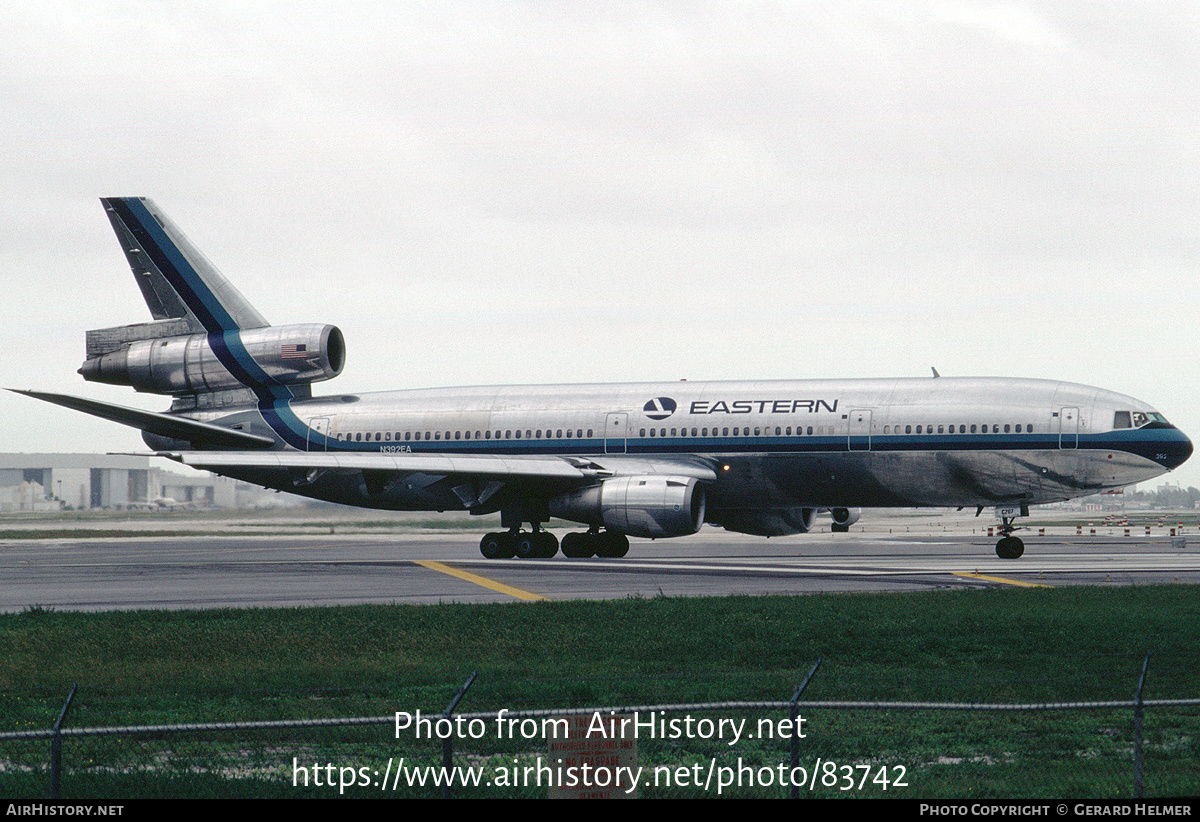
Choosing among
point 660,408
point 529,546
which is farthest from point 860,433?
point 529,546

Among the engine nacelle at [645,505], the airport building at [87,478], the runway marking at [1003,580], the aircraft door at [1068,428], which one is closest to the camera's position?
the runway marking at [1003,580]

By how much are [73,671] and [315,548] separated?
33.9 metres

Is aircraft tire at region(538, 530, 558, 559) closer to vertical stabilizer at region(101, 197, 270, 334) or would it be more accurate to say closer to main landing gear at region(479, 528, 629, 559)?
main landing gear at region(479, 528, 629, 559)

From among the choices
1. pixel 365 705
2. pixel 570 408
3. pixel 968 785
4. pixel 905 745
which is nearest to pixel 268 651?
pixel 365 705

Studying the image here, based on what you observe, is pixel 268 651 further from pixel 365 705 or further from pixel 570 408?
pixel 570 408

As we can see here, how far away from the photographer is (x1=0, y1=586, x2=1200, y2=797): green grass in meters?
12.4

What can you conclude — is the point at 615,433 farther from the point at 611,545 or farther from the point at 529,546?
the point at 529,546

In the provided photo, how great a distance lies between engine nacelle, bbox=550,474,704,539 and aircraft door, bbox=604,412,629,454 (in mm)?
1990

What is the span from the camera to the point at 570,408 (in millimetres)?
41375

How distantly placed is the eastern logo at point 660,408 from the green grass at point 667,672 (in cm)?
1538

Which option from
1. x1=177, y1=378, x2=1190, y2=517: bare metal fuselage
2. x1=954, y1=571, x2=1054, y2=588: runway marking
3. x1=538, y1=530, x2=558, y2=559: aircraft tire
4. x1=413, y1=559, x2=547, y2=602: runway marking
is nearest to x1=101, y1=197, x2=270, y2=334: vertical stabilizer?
x1=177, y1=378, x2=1190, y2=517: bare metal fuselage

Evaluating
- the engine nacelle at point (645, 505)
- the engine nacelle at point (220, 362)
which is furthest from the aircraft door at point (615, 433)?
→ the engine nacelle at point (220, 362)

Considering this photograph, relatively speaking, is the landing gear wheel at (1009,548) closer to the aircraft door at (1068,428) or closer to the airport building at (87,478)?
the aircraft door at (1068,428)

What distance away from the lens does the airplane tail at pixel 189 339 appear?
146ft
